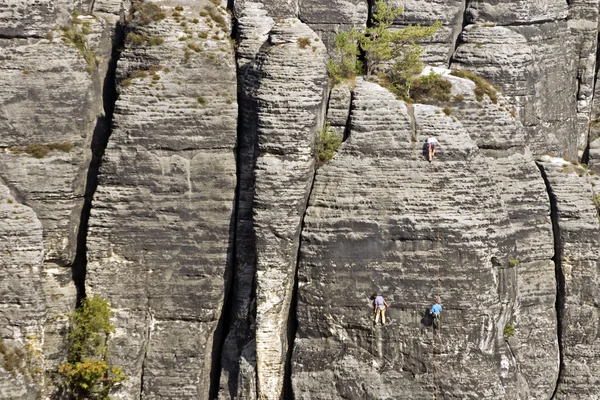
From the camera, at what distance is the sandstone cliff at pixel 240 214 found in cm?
4653

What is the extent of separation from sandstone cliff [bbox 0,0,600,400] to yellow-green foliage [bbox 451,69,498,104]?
0.24 metres

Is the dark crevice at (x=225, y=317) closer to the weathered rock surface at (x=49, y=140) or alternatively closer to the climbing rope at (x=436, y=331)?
the weathered rock surface at (x=49, y=140)

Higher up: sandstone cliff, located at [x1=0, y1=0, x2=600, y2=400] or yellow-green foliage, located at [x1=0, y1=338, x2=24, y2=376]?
sandstone cliff, located at [x1=0, y1=0, x2=600, y2=400]

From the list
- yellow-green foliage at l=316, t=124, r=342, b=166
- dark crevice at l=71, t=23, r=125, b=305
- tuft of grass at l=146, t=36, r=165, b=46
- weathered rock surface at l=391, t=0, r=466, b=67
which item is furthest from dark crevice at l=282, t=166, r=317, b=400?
weathered rock surface at l=391, t=0, r=466, b=67

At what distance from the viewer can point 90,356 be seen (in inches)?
1882

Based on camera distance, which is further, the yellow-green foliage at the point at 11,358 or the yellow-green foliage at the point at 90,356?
the yellow-green foliage at the point at 90,356

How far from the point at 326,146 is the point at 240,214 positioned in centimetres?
293

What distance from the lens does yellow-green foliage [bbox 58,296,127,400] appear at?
4741 centimetres

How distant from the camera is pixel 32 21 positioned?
4781 centimetres

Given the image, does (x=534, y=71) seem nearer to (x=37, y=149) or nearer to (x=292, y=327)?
(x=292, y=327)

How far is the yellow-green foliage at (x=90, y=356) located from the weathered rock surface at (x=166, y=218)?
1.12 feet

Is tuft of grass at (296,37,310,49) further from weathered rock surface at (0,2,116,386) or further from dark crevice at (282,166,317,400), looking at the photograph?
weathered rock surface at (0,2,116,386)

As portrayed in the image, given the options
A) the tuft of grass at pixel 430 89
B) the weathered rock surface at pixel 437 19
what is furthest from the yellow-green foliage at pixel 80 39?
the weathered rock surface at pixel 437 19

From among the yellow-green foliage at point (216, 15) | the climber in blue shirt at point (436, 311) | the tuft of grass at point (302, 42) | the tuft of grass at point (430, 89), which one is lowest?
the climber in blue shirt at point (436, 311)
